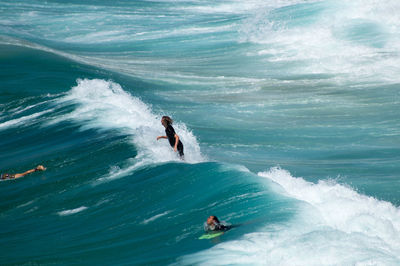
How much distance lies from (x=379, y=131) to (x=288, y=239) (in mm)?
9759

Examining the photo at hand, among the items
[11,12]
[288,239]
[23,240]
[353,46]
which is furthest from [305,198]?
[11,12]

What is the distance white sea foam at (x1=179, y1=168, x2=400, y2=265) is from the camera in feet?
22.5

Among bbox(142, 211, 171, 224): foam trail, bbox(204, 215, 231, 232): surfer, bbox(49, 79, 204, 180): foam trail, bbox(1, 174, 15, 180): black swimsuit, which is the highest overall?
bbox(49, 79, 204, 180): foam trail

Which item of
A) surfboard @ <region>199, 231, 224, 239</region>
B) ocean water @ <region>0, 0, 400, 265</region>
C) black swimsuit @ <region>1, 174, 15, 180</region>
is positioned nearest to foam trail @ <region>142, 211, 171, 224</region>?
ocean water @ <region>0, 0, 400, 265</region>

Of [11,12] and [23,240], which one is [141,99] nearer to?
[23,240]

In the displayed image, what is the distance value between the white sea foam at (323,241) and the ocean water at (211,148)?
0.08ft

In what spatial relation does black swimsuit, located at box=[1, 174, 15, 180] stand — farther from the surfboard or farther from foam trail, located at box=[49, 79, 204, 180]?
the surfboard

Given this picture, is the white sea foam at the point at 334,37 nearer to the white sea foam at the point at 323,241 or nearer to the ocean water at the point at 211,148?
the ocean water at the point at 211,148

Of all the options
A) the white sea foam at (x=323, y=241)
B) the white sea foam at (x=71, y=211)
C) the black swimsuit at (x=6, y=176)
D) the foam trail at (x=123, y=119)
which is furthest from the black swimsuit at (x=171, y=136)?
the white sea foam at (x=323, y=241)

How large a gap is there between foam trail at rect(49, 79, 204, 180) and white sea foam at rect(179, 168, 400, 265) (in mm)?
3698

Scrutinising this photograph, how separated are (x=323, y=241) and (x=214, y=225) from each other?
1405mm

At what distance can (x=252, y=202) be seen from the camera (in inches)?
356

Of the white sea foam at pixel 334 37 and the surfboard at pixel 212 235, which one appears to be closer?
the surfboard at pixel 212 235

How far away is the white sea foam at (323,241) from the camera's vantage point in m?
6.85
